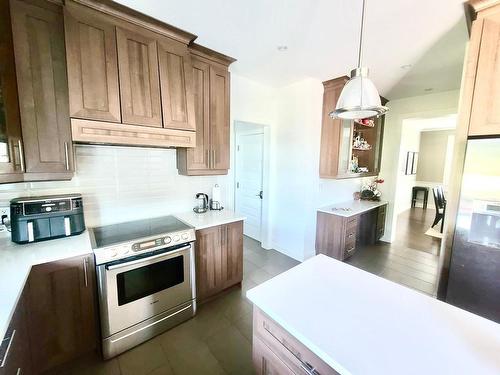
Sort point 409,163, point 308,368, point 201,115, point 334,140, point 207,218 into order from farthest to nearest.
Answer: point 409,163
point 334,140
point 207,218
point 201,115
point 308,368

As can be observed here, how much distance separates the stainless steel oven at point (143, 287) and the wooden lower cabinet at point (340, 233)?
2.06 metres

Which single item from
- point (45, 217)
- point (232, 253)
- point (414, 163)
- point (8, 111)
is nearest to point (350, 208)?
point (232, 253)

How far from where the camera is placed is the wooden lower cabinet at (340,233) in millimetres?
3086

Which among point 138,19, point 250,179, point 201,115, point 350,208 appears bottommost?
point 350,208

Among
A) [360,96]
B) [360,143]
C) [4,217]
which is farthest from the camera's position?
[360,143]

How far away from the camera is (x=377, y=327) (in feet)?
2.88

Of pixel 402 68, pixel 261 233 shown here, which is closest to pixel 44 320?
pixel 261 233

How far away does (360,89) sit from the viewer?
107 centimetres

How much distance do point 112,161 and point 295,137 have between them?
8.15ft

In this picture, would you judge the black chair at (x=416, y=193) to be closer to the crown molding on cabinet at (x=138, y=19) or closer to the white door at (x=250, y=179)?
the white door at (x=250, y=179)

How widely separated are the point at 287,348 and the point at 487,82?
239cm

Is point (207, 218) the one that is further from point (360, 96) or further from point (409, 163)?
point (409, 163)

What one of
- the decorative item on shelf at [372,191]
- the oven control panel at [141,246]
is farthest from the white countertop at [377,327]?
the decorative item on shelf at [372,191]

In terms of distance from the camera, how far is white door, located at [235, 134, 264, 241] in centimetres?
382
